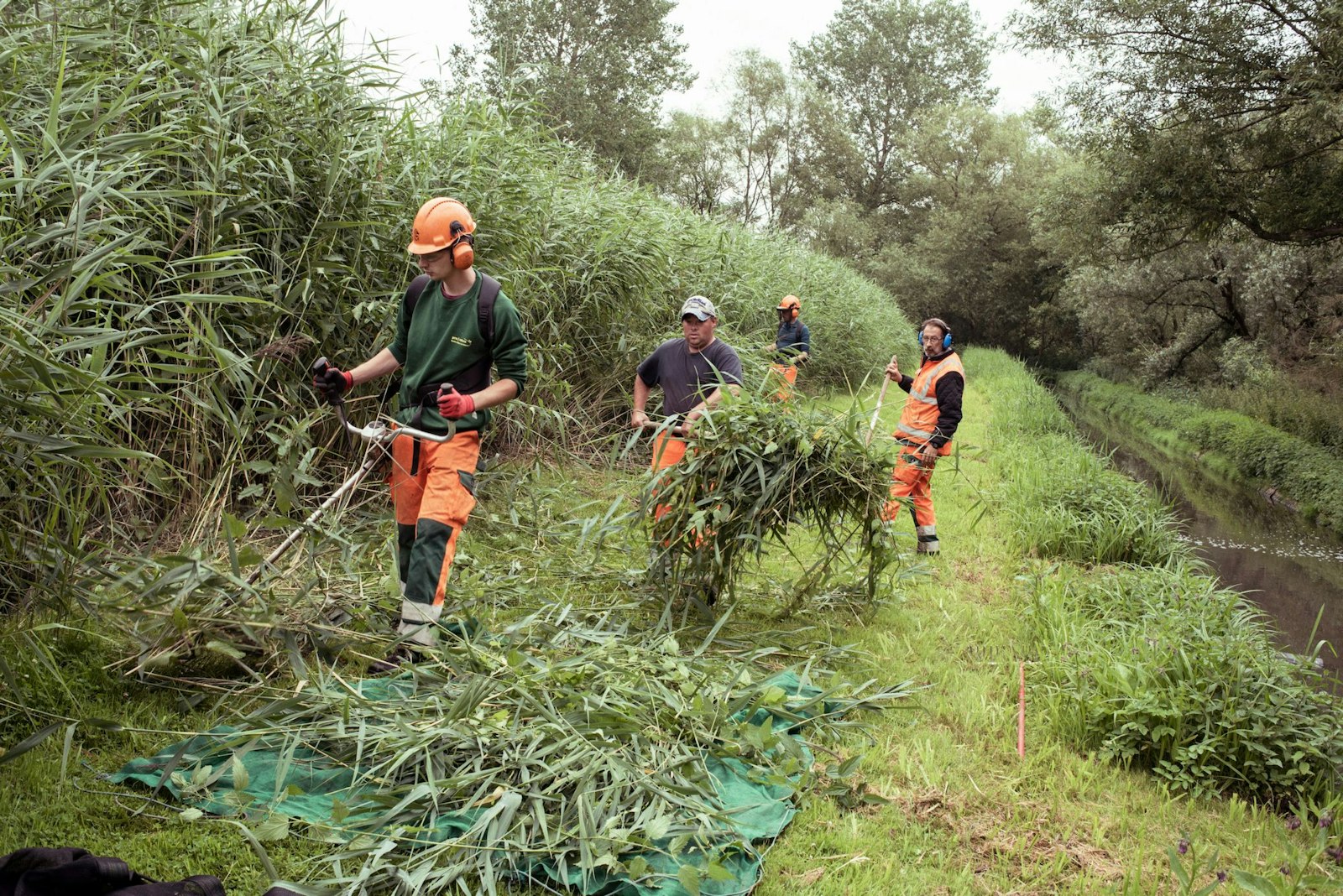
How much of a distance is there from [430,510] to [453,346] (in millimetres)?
743

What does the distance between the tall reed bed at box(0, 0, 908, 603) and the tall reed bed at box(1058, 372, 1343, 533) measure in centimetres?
Answer: 1090

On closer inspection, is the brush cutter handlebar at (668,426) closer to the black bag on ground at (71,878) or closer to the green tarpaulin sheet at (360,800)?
the green tarpaulin sheet at (360,800)

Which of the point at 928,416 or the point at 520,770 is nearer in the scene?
the point at 520,770

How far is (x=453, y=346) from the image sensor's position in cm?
439

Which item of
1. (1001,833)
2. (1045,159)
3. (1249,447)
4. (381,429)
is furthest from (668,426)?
(1045,159)

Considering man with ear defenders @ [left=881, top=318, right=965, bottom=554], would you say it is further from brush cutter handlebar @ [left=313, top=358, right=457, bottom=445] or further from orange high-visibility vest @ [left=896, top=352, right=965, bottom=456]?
brush cutter handlebar @ [left=313, top=358, right=457, bottom=445]

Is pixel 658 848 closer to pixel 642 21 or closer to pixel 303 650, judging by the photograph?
pixel 303 650

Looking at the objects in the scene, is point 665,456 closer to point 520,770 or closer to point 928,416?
point 520,770

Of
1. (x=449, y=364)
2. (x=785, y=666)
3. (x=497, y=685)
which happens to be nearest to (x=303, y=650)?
(x=497, y=685)

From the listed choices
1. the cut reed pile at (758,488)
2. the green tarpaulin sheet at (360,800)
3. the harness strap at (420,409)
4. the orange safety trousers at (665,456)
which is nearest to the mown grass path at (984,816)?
the green tarpaulin sheet at (360,800)

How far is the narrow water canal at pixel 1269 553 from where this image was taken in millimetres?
8455

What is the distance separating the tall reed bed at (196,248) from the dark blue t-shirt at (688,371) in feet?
5.15

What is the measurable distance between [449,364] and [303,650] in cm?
136

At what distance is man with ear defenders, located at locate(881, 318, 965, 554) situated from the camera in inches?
273
